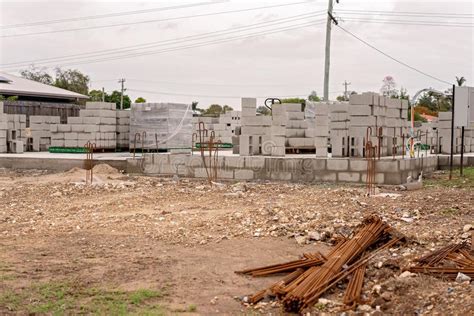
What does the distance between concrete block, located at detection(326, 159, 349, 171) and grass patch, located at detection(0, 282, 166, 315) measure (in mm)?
8454

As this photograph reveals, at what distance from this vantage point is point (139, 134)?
805 inches

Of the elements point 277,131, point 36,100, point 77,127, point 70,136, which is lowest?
point 70,136

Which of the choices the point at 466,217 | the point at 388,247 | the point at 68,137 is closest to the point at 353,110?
the point at 466,217

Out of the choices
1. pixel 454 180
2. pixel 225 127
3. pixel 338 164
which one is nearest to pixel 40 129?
pixel 225 127

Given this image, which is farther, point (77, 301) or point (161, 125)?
point (161, 125)

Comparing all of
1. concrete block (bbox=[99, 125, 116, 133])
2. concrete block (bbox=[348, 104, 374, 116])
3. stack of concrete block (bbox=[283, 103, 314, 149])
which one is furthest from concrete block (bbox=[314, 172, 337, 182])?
concrete block (bbox=[99, 125, 116, 133])

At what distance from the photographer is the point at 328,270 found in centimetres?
573

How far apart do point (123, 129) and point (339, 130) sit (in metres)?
9.25

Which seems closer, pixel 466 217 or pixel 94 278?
pixel 94 278

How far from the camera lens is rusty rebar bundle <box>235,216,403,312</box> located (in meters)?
5.23

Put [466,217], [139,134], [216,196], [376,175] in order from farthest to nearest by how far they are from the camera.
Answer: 1. [139,134]
2. [376,175]
3. [216,196]
4. [466,217]

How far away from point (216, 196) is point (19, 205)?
3.68 m

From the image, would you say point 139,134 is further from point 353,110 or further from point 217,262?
point 217,262

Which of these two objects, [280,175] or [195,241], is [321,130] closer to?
[280,175]
